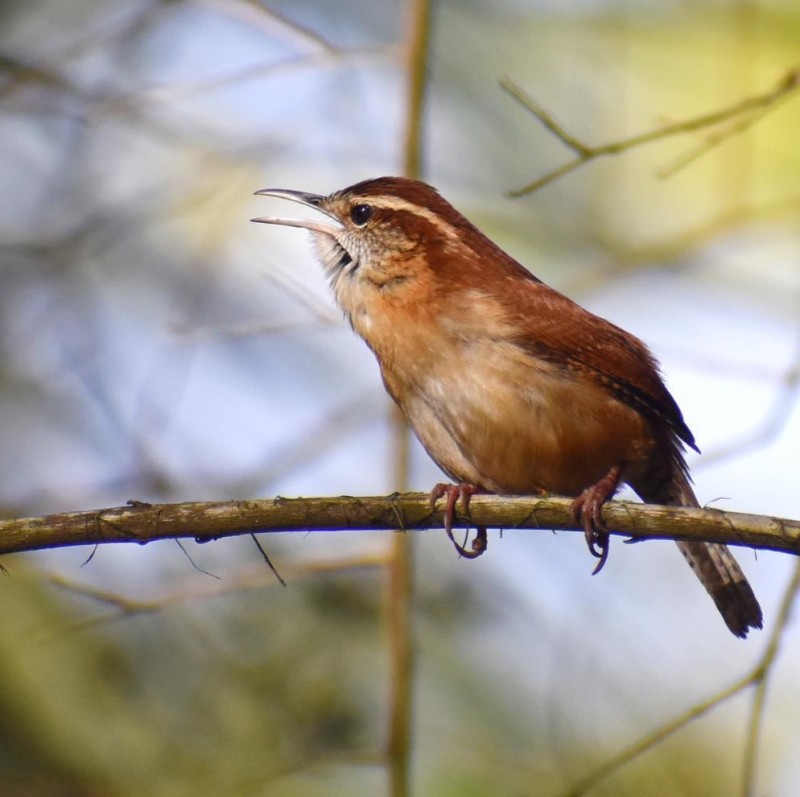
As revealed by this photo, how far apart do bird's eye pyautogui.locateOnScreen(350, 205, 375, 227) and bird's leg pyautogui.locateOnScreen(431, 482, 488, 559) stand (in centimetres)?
124

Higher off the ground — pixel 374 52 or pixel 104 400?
pixel 374 52

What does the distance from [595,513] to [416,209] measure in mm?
1812

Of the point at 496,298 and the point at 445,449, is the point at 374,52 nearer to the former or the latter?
the point at 496,298

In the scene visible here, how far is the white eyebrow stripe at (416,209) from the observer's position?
4.96 m

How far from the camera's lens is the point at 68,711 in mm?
6555

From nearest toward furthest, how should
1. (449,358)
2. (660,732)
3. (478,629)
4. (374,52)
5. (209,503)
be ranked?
(209,503), (660,732), (449,358), (374,52), (478,629)

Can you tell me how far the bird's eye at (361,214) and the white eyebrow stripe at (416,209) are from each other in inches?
1.1

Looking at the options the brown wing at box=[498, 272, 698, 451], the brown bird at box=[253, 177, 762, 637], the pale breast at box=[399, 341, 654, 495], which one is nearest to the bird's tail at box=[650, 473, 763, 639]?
the brown bird at box=[253, 177, 762, 637]

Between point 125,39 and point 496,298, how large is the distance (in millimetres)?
3079

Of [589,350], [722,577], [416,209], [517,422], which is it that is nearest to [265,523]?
[517,422]

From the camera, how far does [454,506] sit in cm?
386

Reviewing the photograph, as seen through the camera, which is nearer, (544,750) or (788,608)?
(788,608)

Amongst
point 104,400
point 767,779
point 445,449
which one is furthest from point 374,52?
point 767,779

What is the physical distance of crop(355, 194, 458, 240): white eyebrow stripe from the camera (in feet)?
16.3
